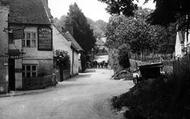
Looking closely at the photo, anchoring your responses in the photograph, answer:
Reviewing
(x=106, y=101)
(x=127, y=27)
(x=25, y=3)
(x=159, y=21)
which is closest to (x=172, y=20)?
(x=159, y=21)

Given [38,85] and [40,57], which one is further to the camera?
[40,57]

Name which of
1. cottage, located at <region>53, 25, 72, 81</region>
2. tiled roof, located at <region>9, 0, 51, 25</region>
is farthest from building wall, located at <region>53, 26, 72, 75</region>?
tiled roof, located at <region>9, 0, 51, 25</region>

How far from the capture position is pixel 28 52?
33.0m

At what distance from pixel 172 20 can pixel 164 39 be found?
160ft

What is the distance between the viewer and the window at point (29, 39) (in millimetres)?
32812

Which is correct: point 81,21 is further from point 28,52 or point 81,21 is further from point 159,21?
point 159,21

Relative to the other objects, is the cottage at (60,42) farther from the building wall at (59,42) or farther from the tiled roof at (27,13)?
the tiled roof at (27,13)

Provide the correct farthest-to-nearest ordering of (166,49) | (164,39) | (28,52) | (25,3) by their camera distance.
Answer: (166,49)
(164,39)
(25,3)
(28,52)

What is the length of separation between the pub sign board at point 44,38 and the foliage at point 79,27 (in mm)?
47357

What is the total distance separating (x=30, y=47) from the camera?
109ft

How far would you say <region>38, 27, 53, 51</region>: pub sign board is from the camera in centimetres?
3312

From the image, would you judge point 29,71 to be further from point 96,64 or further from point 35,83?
point 96,64

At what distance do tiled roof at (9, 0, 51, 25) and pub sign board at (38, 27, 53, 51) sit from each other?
731 mm

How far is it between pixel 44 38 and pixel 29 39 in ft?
4.87
